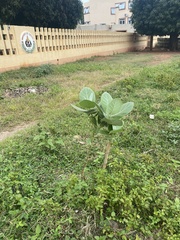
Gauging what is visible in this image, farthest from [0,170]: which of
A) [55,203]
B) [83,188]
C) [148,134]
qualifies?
[148,134]

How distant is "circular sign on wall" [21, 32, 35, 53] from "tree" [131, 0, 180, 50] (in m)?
8.55

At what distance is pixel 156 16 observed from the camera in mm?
10867

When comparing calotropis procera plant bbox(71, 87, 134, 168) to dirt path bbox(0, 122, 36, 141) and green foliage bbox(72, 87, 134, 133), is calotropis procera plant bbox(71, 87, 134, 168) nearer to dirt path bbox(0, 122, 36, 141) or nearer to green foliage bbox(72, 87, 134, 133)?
green foliage bbox(72, 87, 134, 133)

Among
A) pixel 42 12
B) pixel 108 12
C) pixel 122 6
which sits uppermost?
pixel 122 6

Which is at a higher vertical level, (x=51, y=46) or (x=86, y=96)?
(x=51, y=46)

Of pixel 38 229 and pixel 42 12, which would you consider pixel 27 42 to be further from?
pixel 38 229

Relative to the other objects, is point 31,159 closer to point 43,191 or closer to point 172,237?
point 43,191

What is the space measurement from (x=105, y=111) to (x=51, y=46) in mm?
6034

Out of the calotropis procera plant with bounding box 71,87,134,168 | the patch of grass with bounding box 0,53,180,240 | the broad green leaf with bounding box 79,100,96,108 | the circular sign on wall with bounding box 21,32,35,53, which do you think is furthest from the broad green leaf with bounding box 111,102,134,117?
the circular sign on wall with bounding box 21,32,35,53

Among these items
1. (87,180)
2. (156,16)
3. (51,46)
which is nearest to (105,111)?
(87,180)

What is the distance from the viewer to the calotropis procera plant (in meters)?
1.13

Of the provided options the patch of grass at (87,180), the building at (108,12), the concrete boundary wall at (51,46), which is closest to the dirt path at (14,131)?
the patch of grass at (87,180)

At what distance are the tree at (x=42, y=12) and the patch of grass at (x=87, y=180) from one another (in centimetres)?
582

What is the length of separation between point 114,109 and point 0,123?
1.91m
